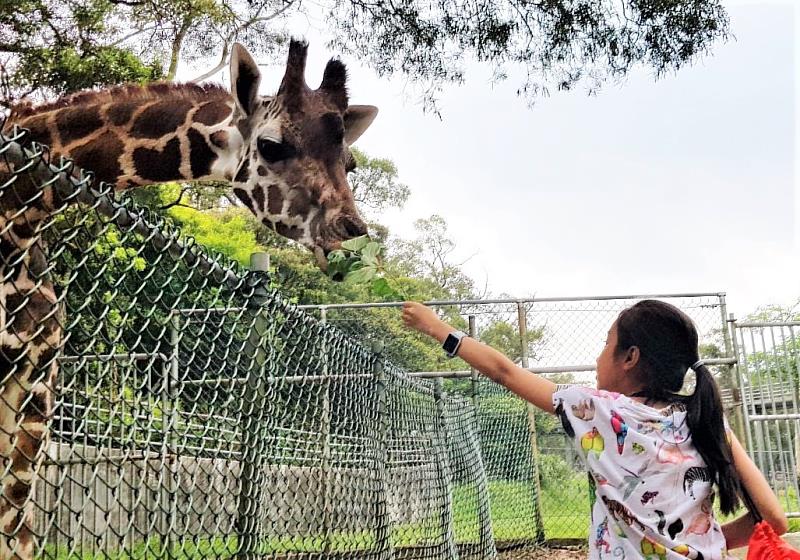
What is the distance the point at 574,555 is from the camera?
888 centimetres

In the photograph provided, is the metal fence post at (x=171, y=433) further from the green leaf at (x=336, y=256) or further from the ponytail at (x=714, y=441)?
the ponytail at (x=714, y=441)

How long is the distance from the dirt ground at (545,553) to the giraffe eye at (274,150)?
4.64m

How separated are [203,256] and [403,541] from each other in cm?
432

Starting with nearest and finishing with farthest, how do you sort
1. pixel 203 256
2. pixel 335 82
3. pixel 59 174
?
pixel 59 174, pixel 203 256, pixel 335 82

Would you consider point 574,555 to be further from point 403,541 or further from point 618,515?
point 618,515

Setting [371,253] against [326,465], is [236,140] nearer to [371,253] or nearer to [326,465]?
[371,253]

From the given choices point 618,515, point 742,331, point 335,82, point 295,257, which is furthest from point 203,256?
point 295,257

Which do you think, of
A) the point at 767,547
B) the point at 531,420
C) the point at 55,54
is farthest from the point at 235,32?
the point at 767,547

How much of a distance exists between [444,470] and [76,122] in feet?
9.81

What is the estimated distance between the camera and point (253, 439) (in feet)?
9.45

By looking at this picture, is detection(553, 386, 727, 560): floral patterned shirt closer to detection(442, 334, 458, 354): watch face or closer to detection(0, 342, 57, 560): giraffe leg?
detection(442, 334, 458, 354): watch face

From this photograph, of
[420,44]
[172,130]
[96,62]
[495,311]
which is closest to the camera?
[172,130]

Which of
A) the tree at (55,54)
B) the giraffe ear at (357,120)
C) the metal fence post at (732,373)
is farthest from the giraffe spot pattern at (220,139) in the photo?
the tree at (55,54)

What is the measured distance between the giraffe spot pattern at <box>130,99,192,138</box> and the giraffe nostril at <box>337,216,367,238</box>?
1148 mm
